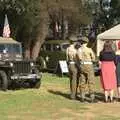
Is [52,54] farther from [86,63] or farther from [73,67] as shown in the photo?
[86,63]

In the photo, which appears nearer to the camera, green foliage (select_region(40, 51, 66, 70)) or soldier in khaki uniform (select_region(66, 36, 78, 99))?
soldier in khaki uniform (select_region(66, 36, 78, 99))

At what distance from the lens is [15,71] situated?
1973 cm

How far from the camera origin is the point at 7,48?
70.3 feet

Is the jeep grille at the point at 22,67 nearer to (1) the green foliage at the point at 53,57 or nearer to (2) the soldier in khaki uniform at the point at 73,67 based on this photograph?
(2) the soldier in khaki uniform at the point at 73,67

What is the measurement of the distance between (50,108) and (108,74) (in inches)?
85.1

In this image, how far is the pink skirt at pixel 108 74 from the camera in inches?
600

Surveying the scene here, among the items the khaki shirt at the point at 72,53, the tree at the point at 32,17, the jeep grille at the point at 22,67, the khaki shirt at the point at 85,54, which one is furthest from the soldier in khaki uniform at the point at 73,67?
the tree at the point at 32,17

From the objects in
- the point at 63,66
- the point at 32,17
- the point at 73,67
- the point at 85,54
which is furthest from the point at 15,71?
the point at 32,17

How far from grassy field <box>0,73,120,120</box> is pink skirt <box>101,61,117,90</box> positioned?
534mm

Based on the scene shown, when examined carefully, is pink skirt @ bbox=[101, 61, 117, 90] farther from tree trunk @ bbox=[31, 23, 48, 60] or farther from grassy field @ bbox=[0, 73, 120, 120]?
tree trunk @ bbox=[31, 23, 48, 60]

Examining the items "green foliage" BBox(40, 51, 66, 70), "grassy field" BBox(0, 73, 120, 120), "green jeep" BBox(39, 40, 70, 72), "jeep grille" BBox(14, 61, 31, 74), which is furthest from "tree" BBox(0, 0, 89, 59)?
"grassy field" BBox(0, 73, 120, 120)

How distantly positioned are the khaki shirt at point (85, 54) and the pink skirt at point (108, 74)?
37cm

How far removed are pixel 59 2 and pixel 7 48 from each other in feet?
46.0

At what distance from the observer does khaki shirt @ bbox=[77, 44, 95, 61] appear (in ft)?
49.9
